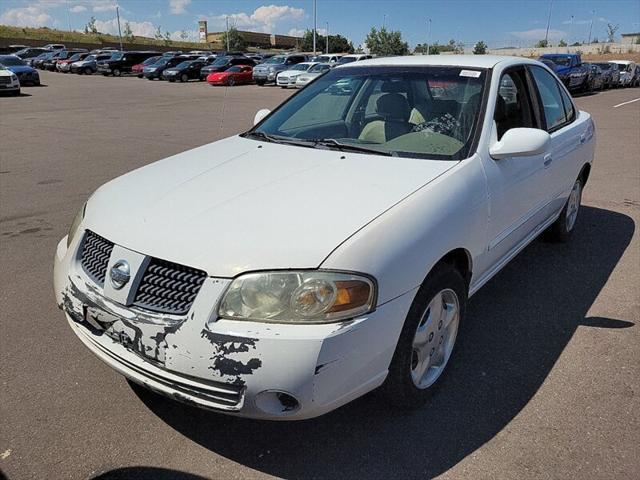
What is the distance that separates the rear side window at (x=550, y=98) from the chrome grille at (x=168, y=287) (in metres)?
3.13

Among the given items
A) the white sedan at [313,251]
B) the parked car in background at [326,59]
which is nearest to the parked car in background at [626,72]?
the parked car in background at [326,59]

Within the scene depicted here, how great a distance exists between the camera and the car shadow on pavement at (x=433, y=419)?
7.92 ft

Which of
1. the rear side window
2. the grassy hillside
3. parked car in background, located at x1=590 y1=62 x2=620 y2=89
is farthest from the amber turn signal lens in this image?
the grassy hillside

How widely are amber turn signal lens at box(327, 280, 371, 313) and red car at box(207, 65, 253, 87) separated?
32143mm

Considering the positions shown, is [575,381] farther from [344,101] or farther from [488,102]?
[344,101]

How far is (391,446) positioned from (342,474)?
11.5 inches

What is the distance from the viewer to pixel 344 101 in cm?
408

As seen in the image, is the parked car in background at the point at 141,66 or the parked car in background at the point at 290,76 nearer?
the parked car in background at the point at 290,76

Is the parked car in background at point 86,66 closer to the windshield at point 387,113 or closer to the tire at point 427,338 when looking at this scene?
the windshield at point 387,113

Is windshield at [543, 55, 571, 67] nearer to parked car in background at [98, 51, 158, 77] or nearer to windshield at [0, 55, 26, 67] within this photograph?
windshield at [0, 55, 26, 67]

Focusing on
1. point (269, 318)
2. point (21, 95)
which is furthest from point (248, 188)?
point (21, 95)

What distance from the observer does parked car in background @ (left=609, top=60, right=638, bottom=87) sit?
32244mm

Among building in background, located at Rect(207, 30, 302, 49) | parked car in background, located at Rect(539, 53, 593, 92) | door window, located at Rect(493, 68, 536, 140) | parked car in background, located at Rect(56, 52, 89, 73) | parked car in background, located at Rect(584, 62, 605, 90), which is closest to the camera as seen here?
door window, located at Rect(493, 68, 536, 140)

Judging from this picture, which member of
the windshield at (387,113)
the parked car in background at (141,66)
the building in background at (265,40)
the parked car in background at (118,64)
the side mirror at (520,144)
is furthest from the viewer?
the building in background at (265,40)
